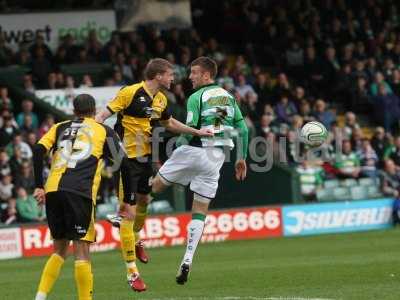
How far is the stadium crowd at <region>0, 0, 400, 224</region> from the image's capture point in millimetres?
21609

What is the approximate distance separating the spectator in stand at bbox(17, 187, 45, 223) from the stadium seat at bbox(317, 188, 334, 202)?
577 centimetres

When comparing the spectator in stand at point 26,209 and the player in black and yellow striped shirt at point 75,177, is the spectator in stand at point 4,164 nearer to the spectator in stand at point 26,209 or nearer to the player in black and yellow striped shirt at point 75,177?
the spectator in stand at point 26,209

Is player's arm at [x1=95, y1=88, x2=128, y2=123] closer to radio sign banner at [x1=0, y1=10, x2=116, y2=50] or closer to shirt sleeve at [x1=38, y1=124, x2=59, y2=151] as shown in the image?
shirt sleeve at [x1=38, y1=124, x2=59, y2=151]

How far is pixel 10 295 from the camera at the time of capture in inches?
479

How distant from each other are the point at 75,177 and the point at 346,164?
1455cm

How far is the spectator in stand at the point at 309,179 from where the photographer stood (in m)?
23.0

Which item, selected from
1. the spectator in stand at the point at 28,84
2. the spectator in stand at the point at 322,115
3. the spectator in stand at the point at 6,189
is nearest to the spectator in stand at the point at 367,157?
the spectator in stand at the point at 322,115

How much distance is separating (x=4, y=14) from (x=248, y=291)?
15.5 metres

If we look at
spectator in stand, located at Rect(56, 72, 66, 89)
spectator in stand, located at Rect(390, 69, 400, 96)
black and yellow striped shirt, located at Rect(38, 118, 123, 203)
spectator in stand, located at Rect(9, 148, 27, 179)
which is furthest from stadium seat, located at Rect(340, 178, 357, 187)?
black and yellow striped shirt, located at Rect(38, 118, 123, 203)

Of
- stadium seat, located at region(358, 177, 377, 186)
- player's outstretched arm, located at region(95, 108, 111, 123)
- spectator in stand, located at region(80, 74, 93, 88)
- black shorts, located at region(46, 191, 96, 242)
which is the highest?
spectator in stand, located at region(80, 74, 93, 88)

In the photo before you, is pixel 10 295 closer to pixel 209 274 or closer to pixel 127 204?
pixel 127 204

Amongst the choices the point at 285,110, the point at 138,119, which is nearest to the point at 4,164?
the point at 285,110

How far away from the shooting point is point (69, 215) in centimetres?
991

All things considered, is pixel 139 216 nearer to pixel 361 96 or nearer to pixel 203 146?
pixel 203 146
